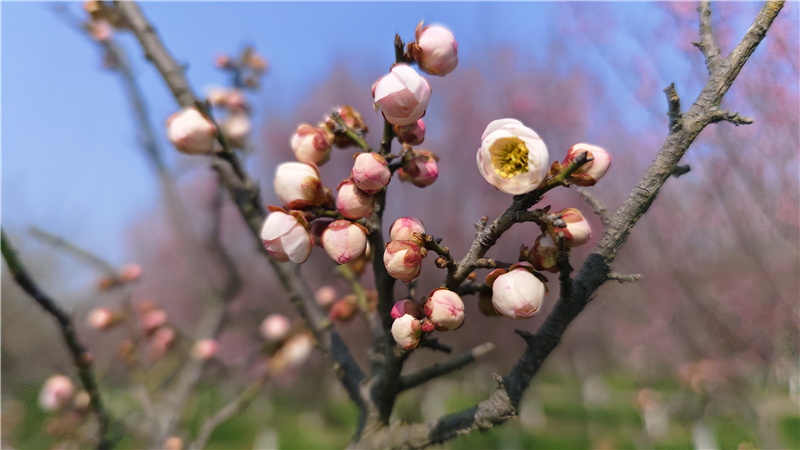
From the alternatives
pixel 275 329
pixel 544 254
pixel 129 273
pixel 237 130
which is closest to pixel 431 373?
pixel 544 254

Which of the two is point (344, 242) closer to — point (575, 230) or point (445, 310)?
point (445, 310)

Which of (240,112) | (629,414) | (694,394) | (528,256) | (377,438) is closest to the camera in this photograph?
(528,256)

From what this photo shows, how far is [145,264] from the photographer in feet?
20.6

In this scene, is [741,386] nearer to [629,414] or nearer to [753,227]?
[753,227]

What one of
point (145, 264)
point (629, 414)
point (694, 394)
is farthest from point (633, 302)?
point (145, 264)

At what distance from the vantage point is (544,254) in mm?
471

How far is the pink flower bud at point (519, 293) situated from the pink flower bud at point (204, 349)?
50.9 inches

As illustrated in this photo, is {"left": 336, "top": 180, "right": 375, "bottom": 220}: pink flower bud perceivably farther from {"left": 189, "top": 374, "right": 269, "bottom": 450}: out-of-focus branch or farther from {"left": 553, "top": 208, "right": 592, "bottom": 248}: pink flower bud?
{"left": 189, "top": 374, "right": 269, "bottom": 450}: out-of-focus branch

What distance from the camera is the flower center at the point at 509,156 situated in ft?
1.45

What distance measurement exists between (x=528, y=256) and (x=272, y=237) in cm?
33

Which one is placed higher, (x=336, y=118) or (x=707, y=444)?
(x=336, y=118)

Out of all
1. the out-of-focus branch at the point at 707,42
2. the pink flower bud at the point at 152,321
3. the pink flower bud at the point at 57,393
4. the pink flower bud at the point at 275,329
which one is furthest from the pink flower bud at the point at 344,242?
the pink flower bud at the point at 57,393

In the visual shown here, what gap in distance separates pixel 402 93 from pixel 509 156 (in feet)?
0.46

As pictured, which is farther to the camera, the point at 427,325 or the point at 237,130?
the point at 237,130
